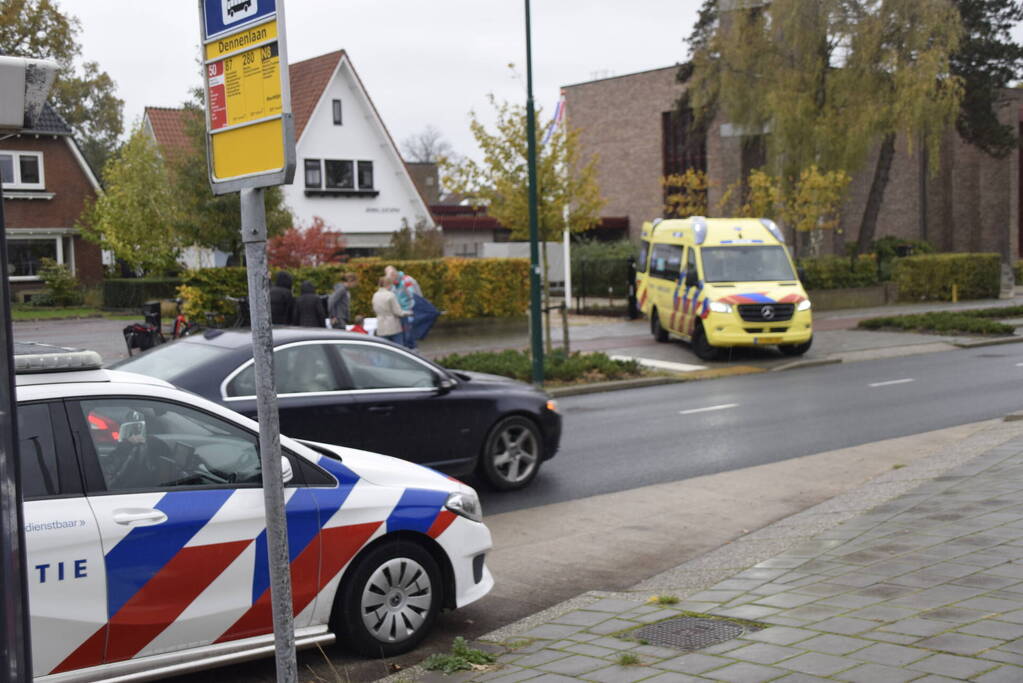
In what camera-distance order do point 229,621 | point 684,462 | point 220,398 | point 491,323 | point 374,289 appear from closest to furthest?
1. point 229,621
2. point 220,398
3. point 684,462
4. point 374,289
5. point 491,323

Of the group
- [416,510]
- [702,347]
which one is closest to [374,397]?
[416,510]

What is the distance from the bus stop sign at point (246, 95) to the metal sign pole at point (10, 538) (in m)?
1.00

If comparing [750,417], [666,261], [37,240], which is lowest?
[750,417]

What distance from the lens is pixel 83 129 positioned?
64.4 m

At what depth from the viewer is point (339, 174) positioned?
4206 centimetres

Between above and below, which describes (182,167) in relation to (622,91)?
below

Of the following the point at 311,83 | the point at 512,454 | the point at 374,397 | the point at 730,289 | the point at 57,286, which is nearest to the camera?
the point at 374,397

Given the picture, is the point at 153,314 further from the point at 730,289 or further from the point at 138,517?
the point at 138,517

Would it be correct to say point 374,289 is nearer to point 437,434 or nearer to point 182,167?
point 182,167

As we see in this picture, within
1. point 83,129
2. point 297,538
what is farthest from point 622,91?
point 297,538

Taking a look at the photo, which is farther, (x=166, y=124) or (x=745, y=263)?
(x=166, y=124)

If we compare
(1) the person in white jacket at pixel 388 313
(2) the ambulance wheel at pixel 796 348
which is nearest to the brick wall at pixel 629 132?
(2) the ambulance wheel at pixel 796 348

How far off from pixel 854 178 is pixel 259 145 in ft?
149

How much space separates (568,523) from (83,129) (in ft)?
206
